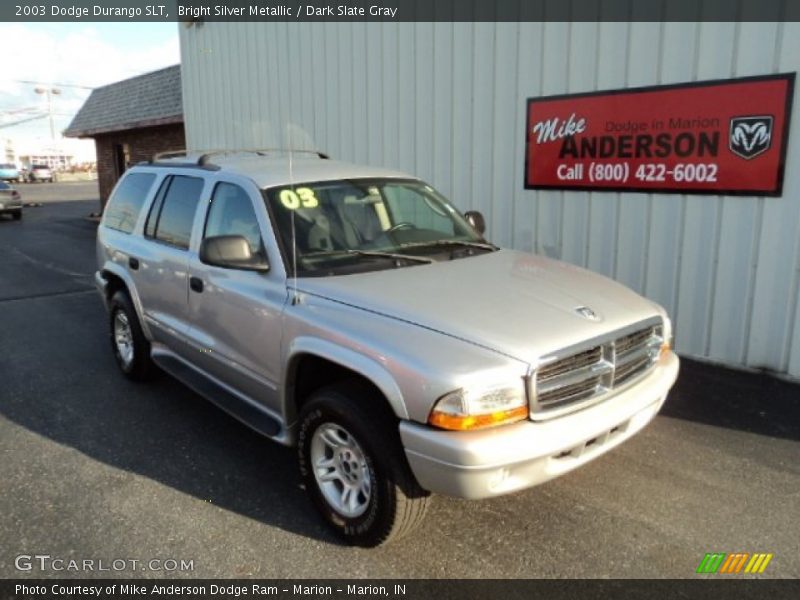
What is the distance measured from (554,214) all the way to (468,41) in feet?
7.39

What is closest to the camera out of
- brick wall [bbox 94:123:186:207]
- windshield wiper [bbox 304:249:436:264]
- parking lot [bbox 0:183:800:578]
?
parking lot [bbox 0:183:800:578]

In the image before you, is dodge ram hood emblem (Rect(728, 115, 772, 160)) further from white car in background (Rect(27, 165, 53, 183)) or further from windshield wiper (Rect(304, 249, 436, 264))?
white car in background (Rect(27, 165, 53, 183))

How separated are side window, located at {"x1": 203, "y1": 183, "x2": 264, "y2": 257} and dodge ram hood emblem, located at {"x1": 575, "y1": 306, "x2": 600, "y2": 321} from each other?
174 cm

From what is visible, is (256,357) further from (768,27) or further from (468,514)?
(768,27)

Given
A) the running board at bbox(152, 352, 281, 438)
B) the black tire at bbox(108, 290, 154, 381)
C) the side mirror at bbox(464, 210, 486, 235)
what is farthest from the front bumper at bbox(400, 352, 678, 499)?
the black tire at bbox(108, 290, 154, 381)

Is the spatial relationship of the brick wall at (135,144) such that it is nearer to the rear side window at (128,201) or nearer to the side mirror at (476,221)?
the rear side window at (128,201)

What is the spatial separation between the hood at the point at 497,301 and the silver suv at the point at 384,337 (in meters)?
0.01

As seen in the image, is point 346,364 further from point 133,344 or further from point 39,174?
point 39,174

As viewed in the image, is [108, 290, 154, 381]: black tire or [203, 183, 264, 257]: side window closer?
[203, 183, 264, 257]: side window

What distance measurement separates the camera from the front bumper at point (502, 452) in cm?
256

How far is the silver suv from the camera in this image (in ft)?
8.69

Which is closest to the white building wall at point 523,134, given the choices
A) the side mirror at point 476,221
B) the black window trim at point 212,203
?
the side mirror at point 476,221

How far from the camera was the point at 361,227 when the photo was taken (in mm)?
3885

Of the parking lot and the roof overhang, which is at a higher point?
the roof overhang
